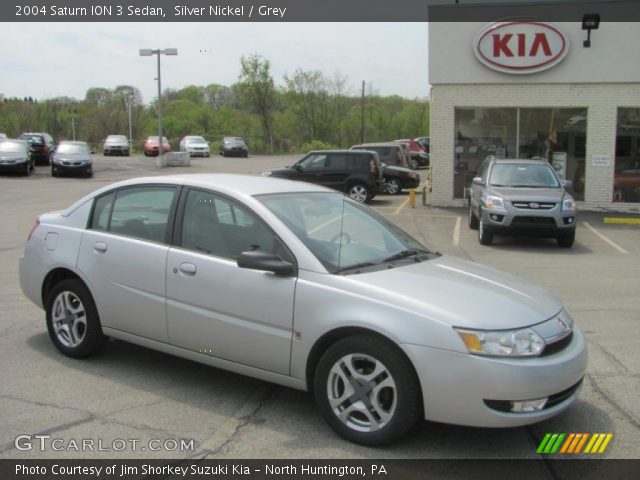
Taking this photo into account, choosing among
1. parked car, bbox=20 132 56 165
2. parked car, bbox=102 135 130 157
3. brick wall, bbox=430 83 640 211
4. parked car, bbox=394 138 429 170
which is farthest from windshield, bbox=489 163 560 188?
parked car, bbox=102 135 130 157

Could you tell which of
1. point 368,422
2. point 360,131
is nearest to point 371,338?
point 368,422

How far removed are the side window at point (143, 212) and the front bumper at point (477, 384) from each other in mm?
2217

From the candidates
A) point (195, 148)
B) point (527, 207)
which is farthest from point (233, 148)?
point (527, 207)

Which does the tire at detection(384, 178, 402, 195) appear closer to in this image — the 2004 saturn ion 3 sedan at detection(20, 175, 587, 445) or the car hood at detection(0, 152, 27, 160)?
the car hood at detection(0, 152, 27, 160)

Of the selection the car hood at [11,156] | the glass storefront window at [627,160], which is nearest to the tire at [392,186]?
the glass storefront window at [627,160]

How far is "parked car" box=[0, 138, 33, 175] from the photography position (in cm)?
2769

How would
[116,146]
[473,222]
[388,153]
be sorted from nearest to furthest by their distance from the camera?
1. [473,222]
2. [388,153]
3. [116,146]

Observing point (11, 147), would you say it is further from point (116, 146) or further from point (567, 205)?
point (567, 205)

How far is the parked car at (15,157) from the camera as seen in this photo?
2769cm

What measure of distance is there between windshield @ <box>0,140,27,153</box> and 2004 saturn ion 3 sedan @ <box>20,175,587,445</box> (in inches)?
1007

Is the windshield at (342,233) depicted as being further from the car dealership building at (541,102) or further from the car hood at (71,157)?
the car hood at (71,157)

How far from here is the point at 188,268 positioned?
4508mm

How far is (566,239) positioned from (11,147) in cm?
2501

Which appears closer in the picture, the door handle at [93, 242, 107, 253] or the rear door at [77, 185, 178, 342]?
the rear door at [77, 185, 178, 342]
